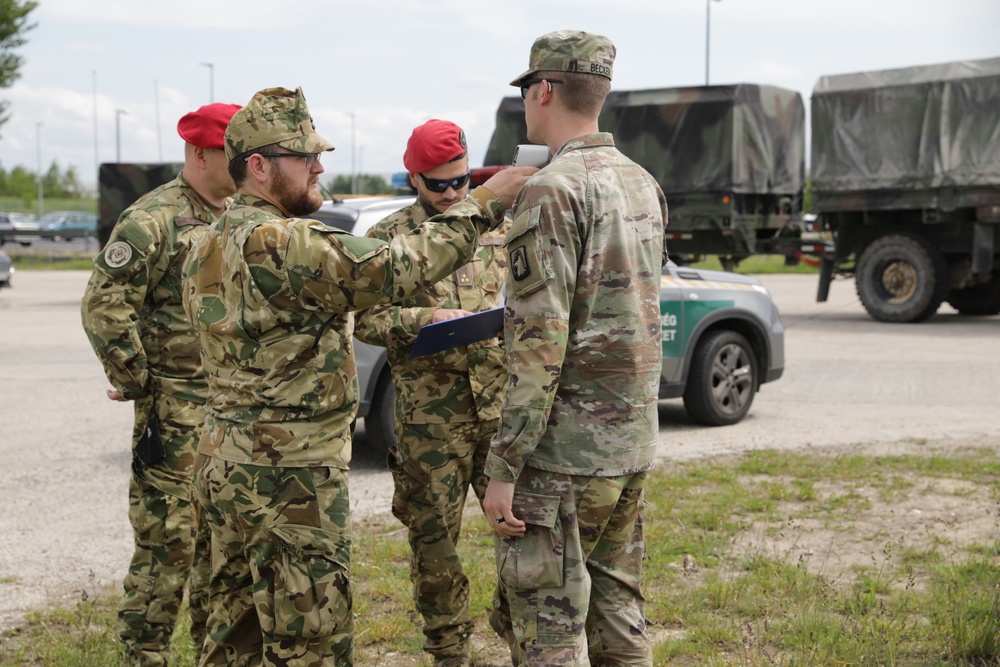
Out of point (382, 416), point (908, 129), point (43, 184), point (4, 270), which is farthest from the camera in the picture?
point (43, 184)

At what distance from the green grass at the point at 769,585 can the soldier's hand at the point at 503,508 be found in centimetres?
134

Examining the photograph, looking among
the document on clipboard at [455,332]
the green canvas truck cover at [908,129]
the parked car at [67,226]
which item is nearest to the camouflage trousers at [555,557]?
the document on clipboard at [455,332]

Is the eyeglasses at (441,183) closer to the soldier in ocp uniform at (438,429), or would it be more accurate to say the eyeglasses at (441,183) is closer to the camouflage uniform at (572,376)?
the soldier in ocp uniform at (438,429)

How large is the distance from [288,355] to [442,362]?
1071 mm

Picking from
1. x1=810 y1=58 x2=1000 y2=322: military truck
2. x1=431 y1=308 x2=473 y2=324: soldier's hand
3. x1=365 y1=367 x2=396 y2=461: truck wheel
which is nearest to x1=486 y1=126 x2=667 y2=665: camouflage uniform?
x1=431 y1=308 x2=473 y2=324: soldier's hand

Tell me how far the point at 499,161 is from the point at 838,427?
34.6ft

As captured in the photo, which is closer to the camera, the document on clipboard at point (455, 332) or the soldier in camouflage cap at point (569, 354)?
the soldier in camouflage cap at point (569, 354)

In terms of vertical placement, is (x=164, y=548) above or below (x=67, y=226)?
below

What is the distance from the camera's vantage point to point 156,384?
3.95 meters

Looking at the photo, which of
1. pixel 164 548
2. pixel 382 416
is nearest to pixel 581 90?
pixel 164 548

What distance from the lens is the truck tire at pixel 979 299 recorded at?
16719 millimetres

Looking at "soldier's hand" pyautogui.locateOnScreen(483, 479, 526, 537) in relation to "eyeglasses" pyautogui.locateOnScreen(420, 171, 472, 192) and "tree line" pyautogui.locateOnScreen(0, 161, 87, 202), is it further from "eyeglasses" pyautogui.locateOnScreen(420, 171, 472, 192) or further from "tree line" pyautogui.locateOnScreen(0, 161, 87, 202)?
"tree line" pyautogui.locateOnScreen(0, 161, 87, 202)

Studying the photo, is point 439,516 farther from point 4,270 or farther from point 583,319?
point 4,270

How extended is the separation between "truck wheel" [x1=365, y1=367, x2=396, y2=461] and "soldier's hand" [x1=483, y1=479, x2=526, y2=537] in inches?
167
